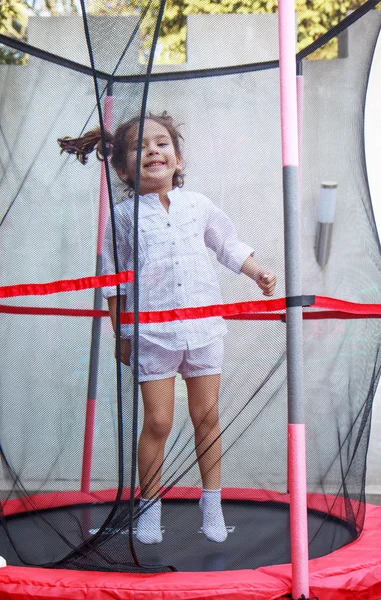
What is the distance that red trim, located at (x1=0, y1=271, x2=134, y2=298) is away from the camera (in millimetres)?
1981

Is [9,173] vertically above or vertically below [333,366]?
above

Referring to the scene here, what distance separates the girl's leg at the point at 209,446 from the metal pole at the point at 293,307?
0.38m

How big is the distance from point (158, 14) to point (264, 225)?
26.0 inches

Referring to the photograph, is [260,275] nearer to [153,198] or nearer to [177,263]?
[177,263]

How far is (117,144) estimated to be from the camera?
2.04 meters

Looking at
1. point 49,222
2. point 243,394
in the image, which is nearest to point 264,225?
point 243,394

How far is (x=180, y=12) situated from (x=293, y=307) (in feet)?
3.57

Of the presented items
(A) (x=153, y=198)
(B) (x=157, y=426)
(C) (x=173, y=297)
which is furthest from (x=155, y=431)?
(A) (x=153, y=198)

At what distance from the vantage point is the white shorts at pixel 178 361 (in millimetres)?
2150

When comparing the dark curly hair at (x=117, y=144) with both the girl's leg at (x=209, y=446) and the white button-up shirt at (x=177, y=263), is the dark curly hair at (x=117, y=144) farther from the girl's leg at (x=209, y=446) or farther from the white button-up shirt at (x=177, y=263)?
the girl's leg at (x=209, y=446)

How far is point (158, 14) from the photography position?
6.45 ft

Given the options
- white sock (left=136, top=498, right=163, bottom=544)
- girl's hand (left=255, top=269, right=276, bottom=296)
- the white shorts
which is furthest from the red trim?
white sock (left=136, top=498, right=163, bottom=544)

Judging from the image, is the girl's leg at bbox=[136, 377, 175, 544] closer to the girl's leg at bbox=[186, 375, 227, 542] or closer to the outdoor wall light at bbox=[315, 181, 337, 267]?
the girl's leg at bbox=[186, 375, 227, 542]

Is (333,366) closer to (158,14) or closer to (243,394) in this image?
(243,394)
